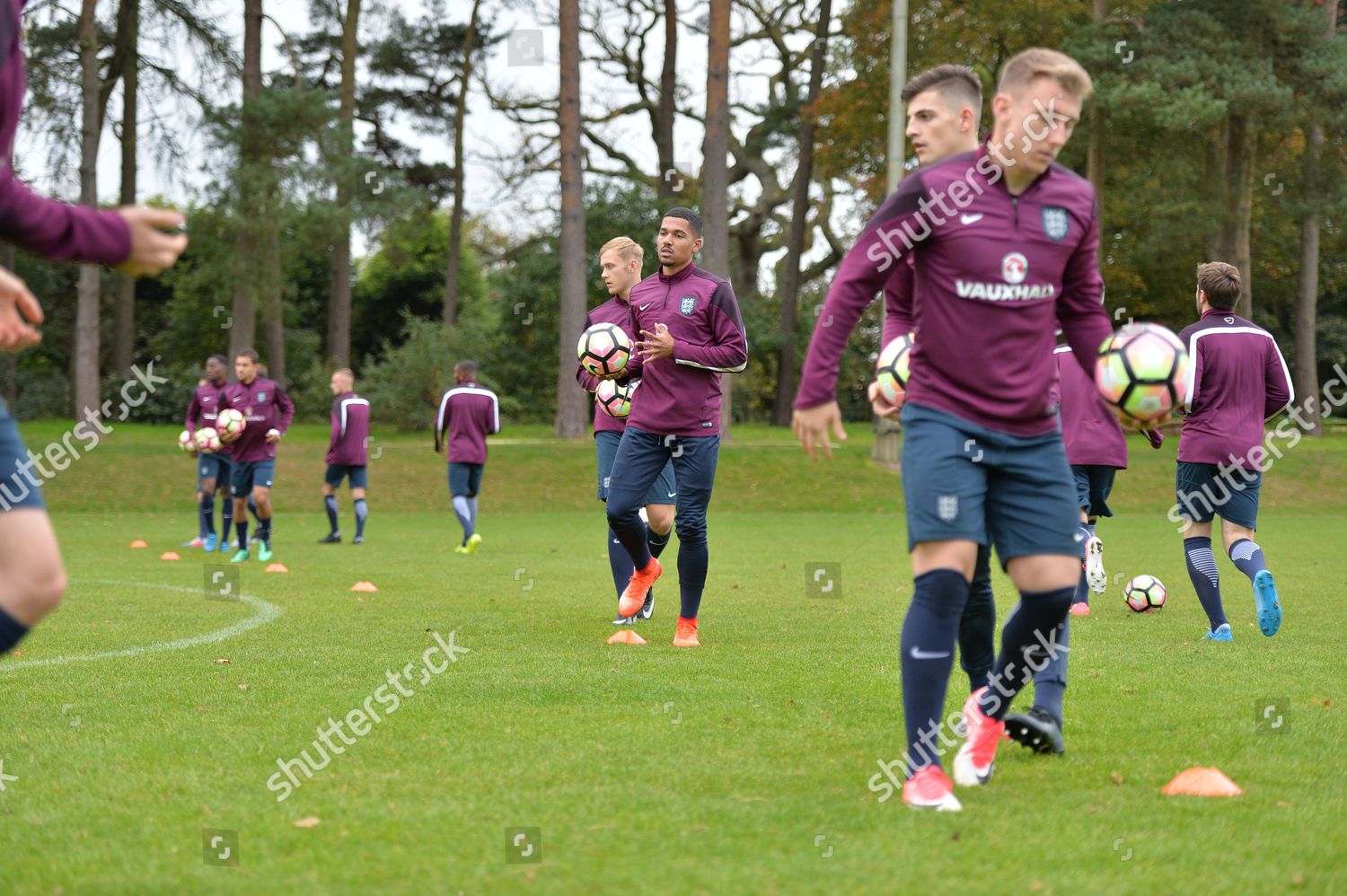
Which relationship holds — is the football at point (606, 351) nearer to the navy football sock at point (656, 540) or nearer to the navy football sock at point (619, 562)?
the navy football sock at point (656, 540)

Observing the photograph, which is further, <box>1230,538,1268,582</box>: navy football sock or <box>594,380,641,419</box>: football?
<box>594,380,641,419</box>: football

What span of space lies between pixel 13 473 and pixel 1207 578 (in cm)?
743

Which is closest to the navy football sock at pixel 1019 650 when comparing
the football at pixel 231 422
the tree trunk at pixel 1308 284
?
the football at pixel 231 422

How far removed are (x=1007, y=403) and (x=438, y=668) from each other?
3881 mm

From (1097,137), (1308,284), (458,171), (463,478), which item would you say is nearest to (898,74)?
(1097,137)

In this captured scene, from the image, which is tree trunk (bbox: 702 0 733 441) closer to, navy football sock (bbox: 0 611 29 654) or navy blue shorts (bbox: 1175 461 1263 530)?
navy blue shorts (bbox: 1175 461 1263 530)

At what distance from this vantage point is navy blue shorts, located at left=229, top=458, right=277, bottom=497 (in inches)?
593

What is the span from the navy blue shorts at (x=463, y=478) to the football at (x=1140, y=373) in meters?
12.9

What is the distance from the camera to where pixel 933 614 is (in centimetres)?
446

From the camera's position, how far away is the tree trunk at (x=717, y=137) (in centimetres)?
2708

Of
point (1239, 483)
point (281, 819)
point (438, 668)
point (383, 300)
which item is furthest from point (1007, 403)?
point (383, 300)

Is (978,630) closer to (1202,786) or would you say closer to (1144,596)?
(1202,786)

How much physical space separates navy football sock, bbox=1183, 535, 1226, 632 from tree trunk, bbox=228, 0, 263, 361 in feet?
89.8

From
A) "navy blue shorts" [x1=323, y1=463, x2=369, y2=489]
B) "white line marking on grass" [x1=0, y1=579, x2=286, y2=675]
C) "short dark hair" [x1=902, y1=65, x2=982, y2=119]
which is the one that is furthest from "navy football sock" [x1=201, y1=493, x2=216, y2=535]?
"short dark hair" [x1=902, y1=65, x2=982, y2=119]
